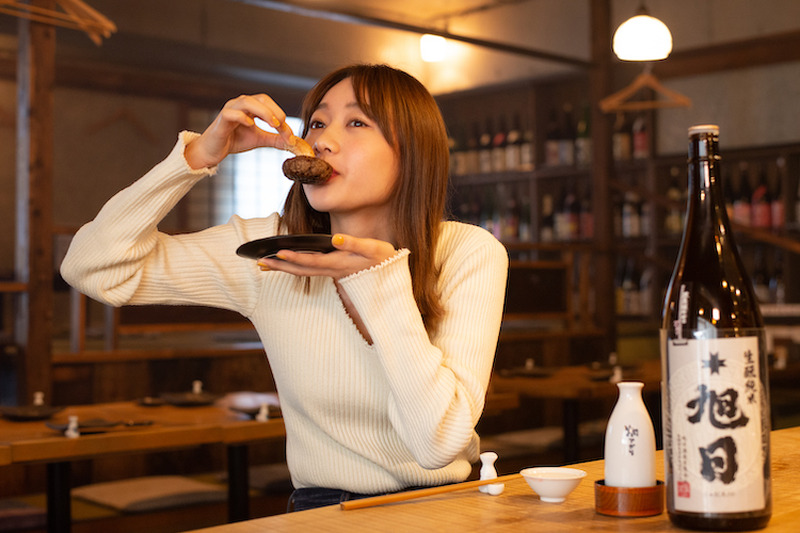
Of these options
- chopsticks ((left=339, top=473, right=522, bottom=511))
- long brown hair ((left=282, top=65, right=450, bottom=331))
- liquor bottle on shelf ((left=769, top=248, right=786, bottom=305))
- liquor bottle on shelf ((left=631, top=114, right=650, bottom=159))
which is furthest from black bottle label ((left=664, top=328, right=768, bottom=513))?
liquor bottle on shelf ((left=631, top=114, right=650, bottom=159))

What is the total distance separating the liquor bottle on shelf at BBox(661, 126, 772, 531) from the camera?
78 centimetres

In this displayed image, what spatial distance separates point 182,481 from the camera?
2924mm

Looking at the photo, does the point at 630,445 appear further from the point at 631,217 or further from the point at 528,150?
the point at 528,150

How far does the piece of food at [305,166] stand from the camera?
1220 millimetres

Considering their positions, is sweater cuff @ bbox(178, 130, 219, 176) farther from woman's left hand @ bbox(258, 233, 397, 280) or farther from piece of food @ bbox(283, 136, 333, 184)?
woman's left hand @ bbox(258, 233, 397, 280)

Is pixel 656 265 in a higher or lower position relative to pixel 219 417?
higher

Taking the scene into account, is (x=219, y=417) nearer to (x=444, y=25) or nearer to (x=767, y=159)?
(x=767, y=159)

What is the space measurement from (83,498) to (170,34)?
419 cm

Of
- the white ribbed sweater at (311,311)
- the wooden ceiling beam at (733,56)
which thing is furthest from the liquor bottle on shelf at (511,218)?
the white ribbed sweater at (311,311)

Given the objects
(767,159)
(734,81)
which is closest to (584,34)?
(734,81)

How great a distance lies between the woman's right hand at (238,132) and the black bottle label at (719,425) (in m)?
0.72

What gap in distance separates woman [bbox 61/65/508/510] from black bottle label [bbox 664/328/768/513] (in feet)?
1.40

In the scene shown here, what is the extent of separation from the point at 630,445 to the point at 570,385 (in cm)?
254

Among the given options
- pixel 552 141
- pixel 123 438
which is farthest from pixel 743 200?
pixel 123 438
